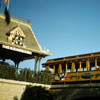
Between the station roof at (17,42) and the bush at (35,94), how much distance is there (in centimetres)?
555

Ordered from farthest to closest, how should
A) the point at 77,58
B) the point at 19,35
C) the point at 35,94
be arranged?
1. the point at 77,58
2. the point at 19,35
3. the point at 35,94

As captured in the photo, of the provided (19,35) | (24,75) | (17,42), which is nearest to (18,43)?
(17,42)

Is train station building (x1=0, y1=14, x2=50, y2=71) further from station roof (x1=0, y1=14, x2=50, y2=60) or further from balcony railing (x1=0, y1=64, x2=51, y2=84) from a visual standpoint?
balcony railing (x1=0, y1=64, x2=51, y2=84)

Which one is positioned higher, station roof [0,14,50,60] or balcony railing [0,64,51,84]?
station roof [0,14,50,60]

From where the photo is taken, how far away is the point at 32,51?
24.3 metres

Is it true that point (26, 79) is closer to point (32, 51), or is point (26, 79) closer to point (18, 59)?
point (32, 51)

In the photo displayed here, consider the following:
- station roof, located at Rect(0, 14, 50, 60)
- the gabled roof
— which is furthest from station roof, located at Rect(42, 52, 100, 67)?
the gabled roof

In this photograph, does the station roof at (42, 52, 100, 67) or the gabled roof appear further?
the station roof at (42, 52, 100, 67)

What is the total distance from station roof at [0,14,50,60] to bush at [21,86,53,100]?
5.55 metres

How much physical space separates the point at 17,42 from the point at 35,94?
7357 millimetres

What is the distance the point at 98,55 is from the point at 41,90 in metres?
9.99

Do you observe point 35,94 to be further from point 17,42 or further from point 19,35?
point 19,35

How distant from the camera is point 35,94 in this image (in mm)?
19156

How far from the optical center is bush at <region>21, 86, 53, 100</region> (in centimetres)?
1909
